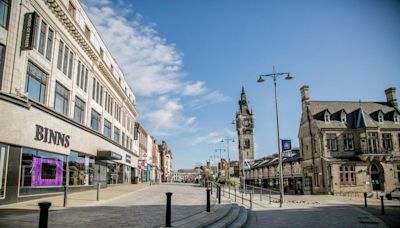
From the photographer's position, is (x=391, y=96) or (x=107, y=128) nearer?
(x=107, y=128)

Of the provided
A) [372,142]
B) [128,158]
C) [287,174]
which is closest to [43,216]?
[128,158]

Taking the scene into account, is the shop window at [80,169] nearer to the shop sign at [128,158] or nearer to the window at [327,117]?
the shop sign at [128,158]

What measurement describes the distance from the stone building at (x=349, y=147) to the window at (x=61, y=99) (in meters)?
35.8

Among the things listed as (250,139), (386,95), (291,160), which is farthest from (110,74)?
(250,139)

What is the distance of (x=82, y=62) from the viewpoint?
2875cm

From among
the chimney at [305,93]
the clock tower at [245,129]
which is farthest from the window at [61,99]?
the clock tower at [245,129]

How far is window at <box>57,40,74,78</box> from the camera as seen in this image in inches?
930

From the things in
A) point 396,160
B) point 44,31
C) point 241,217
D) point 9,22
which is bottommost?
point 241,217

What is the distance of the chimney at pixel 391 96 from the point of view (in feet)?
168

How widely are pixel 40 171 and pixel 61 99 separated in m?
6.45

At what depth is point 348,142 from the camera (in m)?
46.0

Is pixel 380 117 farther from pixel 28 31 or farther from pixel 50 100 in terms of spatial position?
pixel 28 31

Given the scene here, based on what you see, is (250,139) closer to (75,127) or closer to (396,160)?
(396,160)

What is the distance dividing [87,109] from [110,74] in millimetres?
8695
